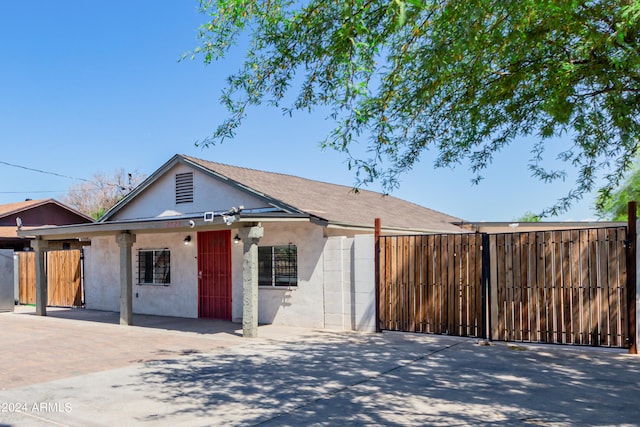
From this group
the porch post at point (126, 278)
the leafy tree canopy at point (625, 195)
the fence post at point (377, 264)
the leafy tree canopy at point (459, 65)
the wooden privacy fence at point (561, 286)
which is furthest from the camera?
the leafy tree canopy at point (625, 195)

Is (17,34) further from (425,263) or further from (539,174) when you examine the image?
(539,174)

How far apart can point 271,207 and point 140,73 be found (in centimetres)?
1123

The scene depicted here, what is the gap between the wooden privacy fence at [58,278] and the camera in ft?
61.7

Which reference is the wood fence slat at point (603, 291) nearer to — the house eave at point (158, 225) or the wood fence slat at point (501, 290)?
the wood fence slat at point (501, 290)

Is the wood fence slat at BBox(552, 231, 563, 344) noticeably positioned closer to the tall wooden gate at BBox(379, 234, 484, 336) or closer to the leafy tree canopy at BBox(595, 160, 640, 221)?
the tall wooden gate at BBox(379, 234, 484, 336)

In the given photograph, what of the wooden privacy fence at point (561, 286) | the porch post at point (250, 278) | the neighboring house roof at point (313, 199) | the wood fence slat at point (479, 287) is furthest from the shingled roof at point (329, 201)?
the wooden privacy fence at point (561, 286)

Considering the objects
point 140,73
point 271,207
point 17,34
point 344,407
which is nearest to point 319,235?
point 271,207

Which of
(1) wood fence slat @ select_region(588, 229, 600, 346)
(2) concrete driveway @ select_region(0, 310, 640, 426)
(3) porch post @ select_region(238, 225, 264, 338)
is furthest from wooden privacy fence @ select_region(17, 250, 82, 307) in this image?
(1) wood fence slat @ select_region(588, 229, 600, 346)

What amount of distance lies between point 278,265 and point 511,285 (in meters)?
6.05

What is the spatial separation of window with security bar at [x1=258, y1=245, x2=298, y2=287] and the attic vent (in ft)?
10.7

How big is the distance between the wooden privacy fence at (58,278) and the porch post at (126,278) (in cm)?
594

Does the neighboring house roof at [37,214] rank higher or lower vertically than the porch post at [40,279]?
higher

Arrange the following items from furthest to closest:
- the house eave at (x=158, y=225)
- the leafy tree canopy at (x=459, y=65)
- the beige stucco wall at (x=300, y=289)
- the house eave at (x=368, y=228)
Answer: the beige stucco wall at (x=300, y=289), the house eave at (x=368, y=228), the house eave at (x=158, y=225), the leafy tree canopy at (x=459, y=65)

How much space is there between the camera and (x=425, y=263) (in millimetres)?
10781
